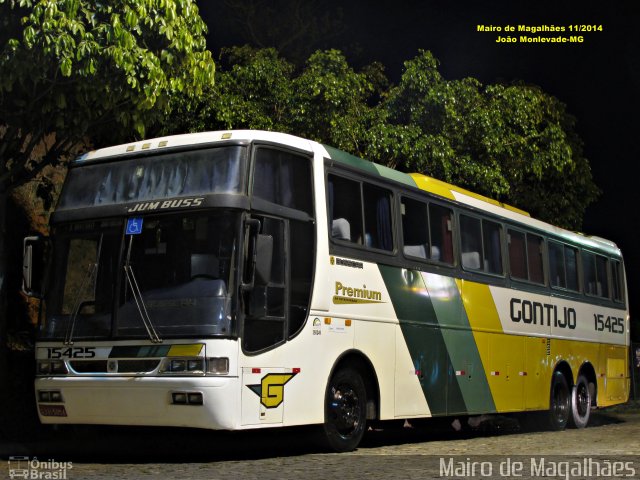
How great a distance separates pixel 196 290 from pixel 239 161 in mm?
1417

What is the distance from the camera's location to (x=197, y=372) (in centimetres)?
949

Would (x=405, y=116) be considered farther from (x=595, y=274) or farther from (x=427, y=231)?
(x=427, y=231)

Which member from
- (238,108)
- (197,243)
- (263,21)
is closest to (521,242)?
(238,108)

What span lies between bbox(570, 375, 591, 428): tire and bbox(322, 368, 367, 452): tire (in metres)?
7.30

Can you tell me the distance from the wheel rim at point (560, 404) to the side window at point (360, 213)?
6345 millimetres

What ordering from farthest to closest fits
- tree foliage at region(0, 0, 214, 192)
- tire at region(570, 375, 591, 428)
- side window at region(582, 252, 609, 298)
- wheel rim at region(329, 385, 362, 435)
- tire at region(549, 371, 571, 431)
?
side window at region(582, 252, 609, 298) < tire at region(570, 375, 591, 428) < tire at region(549, 371, 571, 431) < tree foliage at region(0, 0, 214, 192) < wheel rim at region(329, 385, 362, 435)

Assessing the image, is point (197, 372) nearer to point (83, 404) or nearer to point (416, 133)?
point (83, 404)

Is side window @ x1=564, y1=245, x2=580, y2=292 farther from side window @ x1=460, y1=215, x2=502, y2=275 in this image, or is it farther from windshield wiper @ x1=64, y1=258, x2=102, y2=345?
windshield wiper @ x1=64, y1=258, x2=102, y2=345

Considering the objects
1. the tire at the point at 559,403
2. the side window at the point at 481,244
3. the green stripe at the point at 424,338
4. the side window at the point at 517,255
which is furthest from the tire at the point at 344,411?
the tire at the point at 559,403

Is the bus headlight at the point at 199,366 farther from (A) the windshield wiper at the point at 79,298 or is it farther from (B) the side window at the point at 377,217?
(B) the side window at the point at 377,217

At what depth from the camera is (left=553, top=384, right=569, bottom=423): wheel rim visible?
16.9 metres

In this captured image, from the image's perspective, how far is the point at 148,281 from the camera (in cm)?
999

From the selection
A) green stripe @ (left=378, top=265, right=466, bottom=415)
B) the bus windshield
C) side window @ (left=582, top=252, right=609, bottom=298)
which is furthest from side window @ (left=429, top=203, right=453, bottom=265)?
side window @ (left=582, top=252, right=609, bottom=298)

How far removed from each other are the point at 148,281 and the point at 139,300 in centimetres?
21
